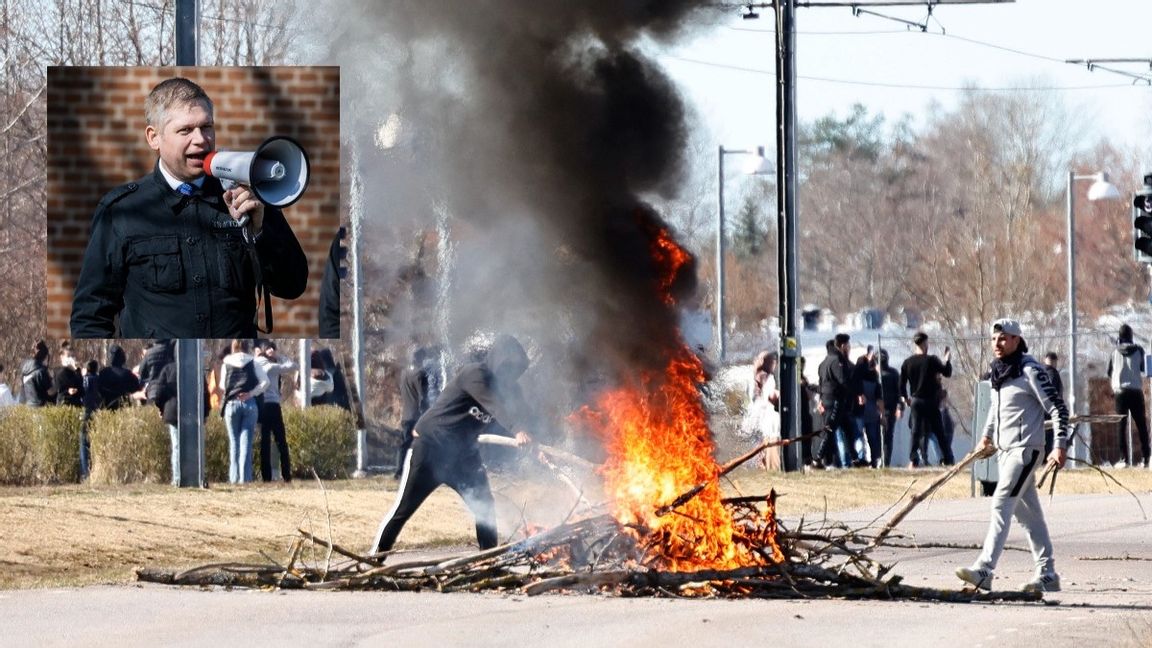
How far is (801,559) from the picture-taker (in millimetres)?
10781

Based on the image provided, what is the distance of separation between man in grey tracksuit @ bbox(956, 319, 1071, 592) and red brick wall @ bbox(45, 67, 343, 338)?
6.20m

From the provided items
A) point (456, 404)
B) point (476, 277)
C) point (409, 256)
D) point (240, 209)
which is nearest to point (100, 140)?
point (240, 209)

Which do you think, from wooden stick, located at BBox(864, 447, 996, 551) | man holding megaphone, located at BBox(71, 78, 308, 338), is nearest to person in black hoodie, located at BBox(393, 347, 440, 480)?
man holding megaphone, located at BBox(71, 78, 308, 338)

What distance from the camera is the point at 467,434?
38.7 feet

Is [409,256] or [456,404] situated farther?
[409,256]

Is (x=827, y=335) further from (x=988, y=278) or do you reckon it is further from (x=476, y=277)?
(x=476, y=277)

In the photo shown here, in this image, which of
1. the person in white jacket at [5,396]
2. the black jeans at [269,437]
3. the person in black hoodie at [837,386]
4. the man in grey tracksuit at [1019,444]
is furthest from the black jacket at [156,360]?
the man in grey tracksuit at [1019,444]

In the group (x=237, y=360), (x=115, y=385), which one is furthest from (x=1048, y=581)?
(x=115, y=385)

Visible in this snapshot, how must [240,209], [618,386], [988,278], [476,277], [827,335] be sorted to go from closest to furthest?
[618,386]
[476,277]
[240,209]
[827,335]
[988,278]

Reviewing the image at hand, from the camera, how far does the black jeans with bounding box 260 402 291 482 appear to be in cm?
1888

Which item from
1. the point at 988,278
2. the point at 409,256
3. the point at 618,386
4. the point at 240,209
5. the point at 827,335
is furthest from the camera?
the point at 988,278

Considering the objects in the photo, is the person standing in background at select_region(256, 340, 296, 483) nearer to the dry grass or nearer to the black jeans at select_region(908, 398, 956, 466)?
the dry grass

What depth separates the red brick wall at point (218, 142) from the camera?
15.4 meters

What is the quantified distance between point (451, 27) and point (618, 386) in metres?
3.11
